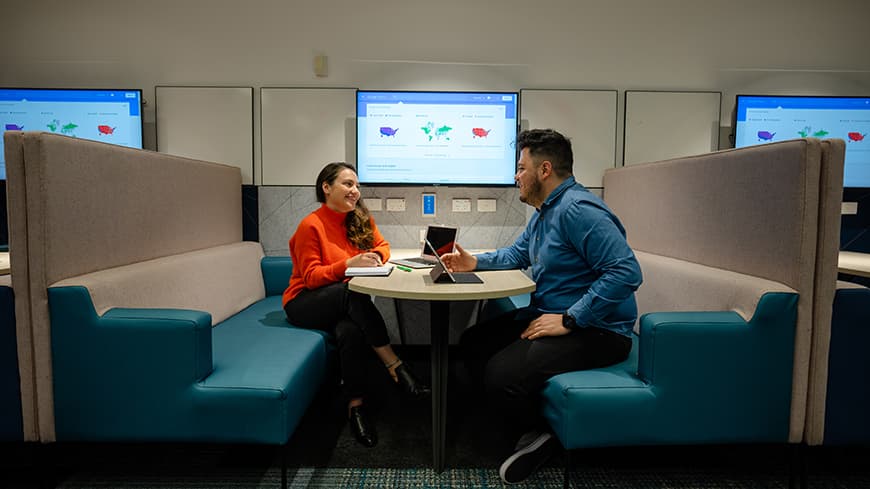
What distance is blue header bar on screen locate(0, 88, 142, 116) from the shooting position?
120 inches

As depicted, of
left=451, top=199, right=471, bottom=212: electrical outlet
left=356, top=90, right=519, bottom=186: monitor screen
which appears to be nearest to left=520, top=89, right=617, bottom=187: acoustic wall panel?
left=356, top=90, right=519, bottom=186: monitor screen

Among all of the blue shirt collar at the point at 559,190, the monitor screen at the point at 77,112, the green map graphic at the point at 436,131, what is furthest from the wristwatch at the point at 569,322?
A: the monitor screen at the point at 77,112

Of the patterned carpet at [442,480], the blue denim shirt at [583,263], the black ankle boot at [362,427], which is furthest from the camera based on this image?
the black ankle boot at [362,427]

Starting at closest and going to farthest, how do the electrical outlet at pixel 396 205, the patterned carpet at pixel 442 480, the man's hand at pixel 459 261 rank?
1. the patterned carpet at pixel 442 480
2. the man's hand at pixel 459 261
3. the electrical outlet at pixel 396 205

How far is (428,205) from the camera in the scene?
10.8 feet

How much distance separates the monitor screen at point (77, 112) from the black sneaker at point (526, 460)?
2.98 m

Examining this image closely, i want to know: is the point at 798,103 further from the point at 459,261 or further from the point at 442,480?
the point at 442,480

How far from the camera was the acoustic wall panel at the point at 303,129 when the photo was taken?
3242 millimetres

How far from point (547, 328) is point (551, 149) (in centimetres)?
73

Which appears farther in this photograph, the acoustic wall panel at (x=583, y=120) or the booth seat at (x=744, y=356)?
the acoustic wall panel at (x=583, y=120)

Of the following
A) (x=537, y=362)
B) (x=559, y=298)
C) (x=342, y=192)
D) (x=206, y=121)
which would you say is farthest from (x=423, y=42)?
(x=537, y=362)

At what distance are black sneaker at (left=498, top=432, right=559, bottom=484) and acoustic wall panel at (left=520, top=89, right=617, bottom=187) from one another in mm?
1994

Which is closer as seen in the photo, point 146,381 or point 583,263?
point 146,381

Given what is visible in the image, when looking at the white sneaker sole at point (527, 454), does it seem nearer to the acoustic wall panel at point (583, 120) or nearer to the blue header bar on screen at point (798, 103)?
the acoustic wall panel at point (583, 120)
